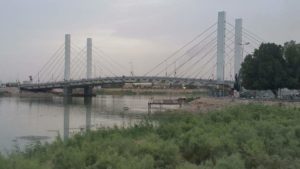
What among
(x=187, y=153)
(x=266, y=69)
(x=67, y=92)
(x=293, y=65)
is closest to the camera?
(x=187, y=153)

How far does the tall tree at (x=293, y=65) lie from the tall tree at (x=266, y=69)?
0.62 meters

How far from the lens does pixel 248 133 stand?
16.0 m

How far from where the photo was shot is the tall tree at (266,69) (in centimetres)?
6219

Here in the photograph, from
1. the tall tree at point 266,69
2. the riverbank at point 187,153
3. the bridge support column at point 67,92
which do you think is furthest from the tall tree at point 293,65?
the bridge support column at point 67,92

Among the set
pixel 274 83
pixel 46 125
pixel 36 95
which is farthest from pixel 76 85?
pixel 46 125

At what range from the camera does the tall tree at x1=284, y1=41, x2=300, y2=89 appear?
62.5m

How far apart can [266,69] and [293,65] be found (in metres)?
3.79

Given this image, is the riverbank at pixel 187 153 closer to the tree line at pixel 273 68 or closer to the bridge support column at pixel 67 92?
the tree line at pixel 273 68

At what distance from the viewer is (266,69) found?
62.8m

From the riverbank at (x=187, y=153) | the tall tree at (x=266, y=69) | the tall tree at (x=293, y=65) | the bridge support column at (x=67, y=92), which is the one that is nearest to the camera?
the riverbank at (x=187, y=153)

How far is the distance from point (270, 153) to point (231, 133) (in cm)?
335

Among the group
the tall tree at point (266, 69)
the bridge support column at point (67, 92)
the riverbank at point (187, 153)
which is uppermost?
the tall tree at point (266, 69)

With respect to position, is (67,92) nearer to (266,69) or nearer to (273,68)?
(266,69)

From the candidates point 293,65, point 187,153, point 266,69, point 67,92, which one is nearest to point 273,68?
point 266,69
